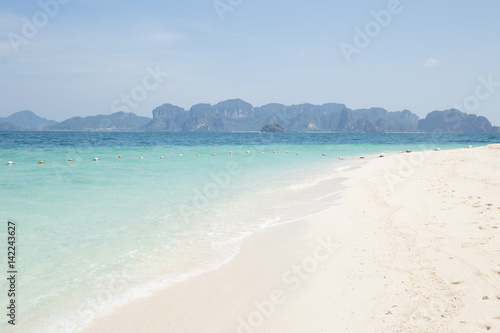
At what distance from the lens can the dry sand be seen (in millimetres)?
3898

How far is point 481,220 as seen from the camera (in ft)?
22.8

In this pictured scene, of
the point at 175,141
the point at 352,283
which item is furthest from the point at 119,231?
the point at 175,141

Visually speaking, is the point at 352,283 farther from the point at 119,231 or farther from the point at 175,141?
the point at 175,141

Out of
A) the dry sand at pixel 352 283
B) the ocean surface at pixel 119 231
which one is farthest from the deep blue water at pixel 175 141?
the dry sand at pixel 352 283

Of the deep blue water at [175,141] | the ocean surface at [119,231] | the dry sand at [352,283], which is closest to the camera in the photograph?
the dry sand at [352,283]

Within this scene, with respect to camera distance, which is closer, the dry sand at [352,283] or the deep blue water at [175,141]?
the dry sand at [352,283]

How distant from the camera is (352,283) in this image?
4883 mm

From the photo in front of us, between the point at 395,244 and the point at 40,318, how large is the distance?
6.17m

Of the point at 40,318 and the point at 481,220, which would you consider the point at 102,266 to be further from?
the point at 481,220

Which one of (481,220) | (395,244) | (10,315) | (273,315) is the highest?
(481,220)

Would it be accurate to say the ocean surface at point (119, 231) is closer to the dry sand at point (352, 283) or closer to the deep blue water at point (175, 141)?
the dry sand at point (352, 283)

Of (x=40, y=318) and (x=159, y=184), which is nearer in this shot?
(x=40, y=318)

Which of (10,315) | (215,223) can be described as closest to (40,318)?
(10,315)

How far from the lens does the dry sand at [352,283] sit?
3.90 meters
